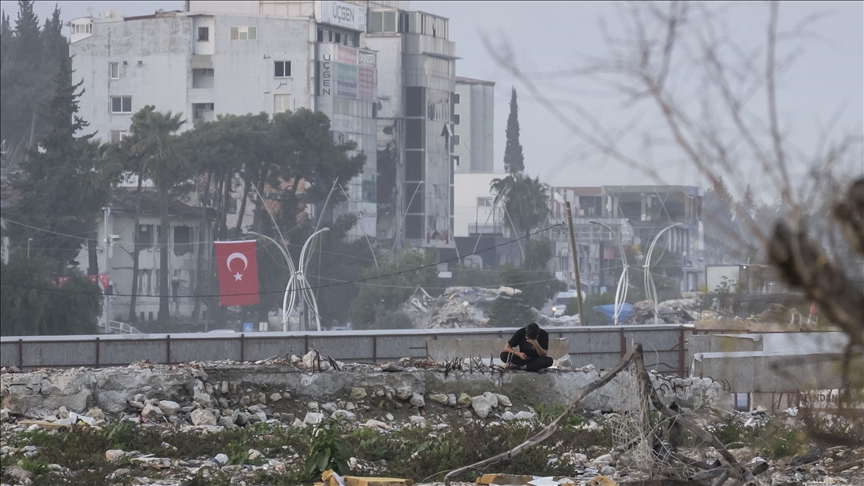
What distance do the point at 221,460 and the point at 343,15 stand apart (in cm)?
7771

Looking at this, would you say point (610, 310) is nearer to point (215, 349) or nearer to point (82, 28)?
point (82, 28)

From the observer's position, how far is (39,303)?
54219mm

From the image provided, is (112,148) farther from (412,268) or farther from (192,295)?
(412,268)

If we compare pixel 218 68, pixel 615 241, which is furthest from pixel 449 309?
pixel 218 68

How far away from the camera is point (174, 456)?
10648 mm

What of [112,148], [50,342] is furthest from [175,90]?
[50,342]

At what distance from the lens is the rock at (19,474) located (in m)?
9.29

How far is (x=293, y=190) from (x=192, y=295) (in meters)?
10.5

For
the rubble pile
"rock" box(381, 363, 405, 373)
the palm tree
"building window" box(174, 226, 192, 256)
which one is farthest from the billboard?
"rock" box(381, 363, 405, 373)

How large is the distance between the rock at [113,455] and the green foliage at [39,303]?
150 feet

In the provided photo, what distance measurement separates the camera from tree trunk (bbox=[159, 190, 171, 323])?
236ft

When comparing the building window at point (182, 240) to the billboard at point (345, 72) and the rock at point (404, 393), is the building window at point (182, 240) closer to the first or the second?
the billboard at point (345, 72)

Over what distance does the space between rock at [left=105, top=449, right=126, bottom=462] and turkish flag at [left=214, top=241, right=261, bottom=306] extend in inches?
2154

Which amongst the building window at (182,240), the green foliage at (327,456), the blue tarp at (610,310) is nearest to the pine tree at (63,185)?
the building window at (182,240)
